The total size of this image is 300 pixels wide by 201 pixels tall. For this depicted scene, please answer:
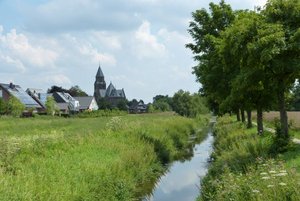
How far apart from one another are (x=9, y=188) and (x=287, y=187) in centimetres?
663

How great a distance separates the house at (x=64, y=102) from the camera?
154875mm

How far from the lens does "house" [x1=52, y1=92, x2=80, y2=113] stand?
155 meters

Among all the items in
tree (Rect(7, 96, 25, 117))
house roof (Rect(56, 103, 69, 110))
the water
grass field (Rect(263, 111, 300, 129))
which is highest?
house roof (Rect(56, 103, 69, 110))

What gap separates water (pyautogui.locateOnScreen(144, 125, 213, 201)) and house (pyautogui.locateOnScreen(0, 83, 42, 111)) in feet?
297

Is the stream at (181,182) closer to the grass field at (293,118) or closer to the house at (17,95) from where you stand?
the grass field at (293,118)

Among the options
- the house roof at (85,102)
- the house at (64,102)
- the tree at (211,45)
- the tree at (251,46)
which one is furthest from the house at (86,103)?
the tree at (251,46)

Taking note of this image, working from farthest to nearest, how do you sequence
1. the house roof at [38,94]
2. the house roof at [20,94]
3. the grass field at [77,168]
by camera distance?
the house roof at [38,94], the house roof at [20,94], the grass field at [77,168]

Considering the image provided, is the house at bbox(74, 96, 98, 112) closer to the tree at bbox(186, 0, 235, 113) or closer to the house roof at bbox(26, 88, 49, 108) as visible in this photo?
the house roof at bbox(26, 88, 49, 108)

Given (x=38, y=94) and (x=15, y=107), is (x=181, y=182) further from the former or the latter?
(x=38, y=94)

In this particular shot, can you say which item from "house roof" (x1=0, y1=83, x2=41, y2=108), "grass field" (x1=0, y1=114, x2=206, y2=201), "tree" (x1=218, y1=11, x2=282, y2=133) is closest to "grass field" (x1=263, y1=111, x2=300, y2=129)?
"grass field" (x1=0, y1=114, x2=206, y2=201)

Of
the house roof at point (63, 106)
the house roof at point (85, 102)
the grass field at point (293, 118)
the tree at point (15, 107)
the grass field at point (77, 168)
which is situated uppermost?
the house roof at point (85, 102)

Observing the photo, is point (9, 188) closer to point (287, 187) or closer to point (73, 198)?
point (73, 198)

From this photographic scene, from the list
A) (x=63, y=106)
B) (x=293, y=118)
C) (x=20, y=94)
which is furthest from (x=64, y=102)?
(x=293, y=118)

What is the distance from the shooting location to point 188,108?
10631 centimetres
